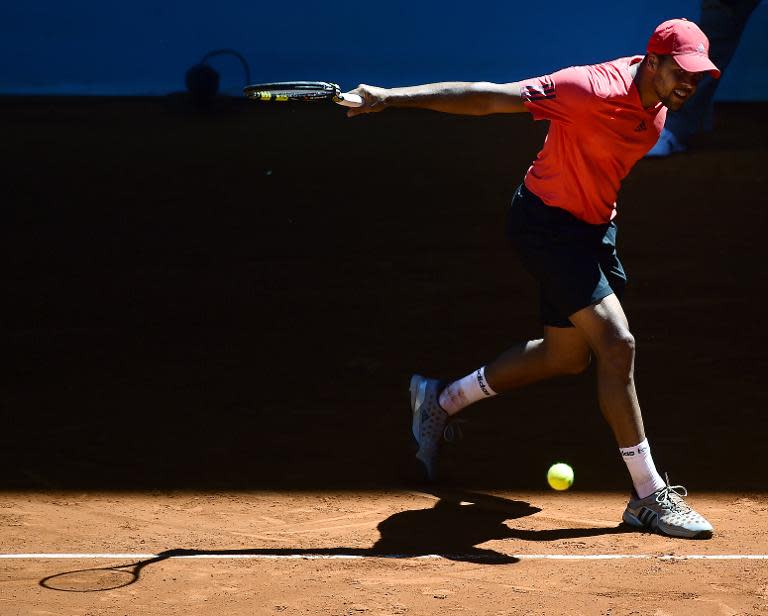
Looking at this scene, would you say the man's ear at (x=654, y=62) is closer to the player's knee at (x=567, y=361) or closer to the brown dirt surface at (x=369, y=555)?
the player's knee at (x=567, y=361)

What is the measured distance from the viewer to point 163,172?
12195 mm

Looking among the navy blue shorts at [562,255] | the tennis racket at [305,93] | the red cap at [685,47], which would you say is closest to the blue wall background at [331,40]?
the tennis racket at [305,93]

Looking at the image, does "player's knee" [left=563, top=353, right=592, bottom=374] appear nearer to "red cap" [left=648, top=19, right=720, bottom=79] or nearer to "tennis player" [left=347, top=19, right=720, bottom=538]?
"tennis player" [left=347, top=19, right=720, bottom=538]

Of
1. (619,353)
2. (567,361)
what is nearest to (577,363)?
(567,361)

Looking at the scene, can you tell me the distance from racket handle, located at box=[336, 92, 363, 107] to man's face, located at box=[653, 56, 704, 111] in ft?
Result: 3.33

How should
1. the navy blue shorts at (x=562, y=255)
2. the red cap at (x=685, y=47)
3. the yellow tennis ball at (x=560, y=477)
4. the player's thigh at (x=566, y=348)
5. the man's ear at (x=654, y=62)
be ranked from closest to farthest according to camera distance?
the red cap at (x=685, y=47)
the man's ear at (x=654, y=62)
the navy blue shorts at (x=562, y=255)
the player's thigh at (x=566, y=348)
the yellow tennis ball at (x=560, y=477)

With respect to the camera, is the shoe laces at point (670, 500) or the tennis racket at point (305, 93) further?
the shoe laces at point (670, 500)

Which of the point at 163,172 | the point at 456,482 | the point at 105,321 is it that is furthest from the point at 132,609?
the point at 163,172

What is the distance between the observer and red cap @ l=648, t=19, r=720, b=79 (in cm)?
439

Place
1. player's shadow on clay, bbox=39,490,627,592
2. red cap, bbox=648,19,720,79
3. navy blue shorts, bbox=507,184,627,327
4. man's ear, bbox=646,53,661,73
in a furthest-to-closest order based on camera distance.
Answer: navy blue shorts, bbox=507,184,627,327, man's ear, bbox=646,53,661,73, red cap, bbox=648,19,720,79, player's shadow on clay, bbox=39,490,627,592

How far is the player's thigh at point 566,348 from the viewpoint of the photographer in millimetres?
4875

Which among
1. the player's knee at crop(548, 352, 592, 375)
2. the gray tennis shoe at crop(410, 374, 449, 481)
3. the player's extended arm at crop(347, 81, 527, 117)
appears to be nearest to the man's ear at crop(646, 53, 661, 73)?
the player's extended arm at crop(347, 81, 527, 117)

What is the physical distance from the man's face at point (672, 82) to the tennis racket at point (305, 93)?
1022 millimetres

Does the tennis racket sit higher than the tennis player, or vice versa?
the tennis racket
